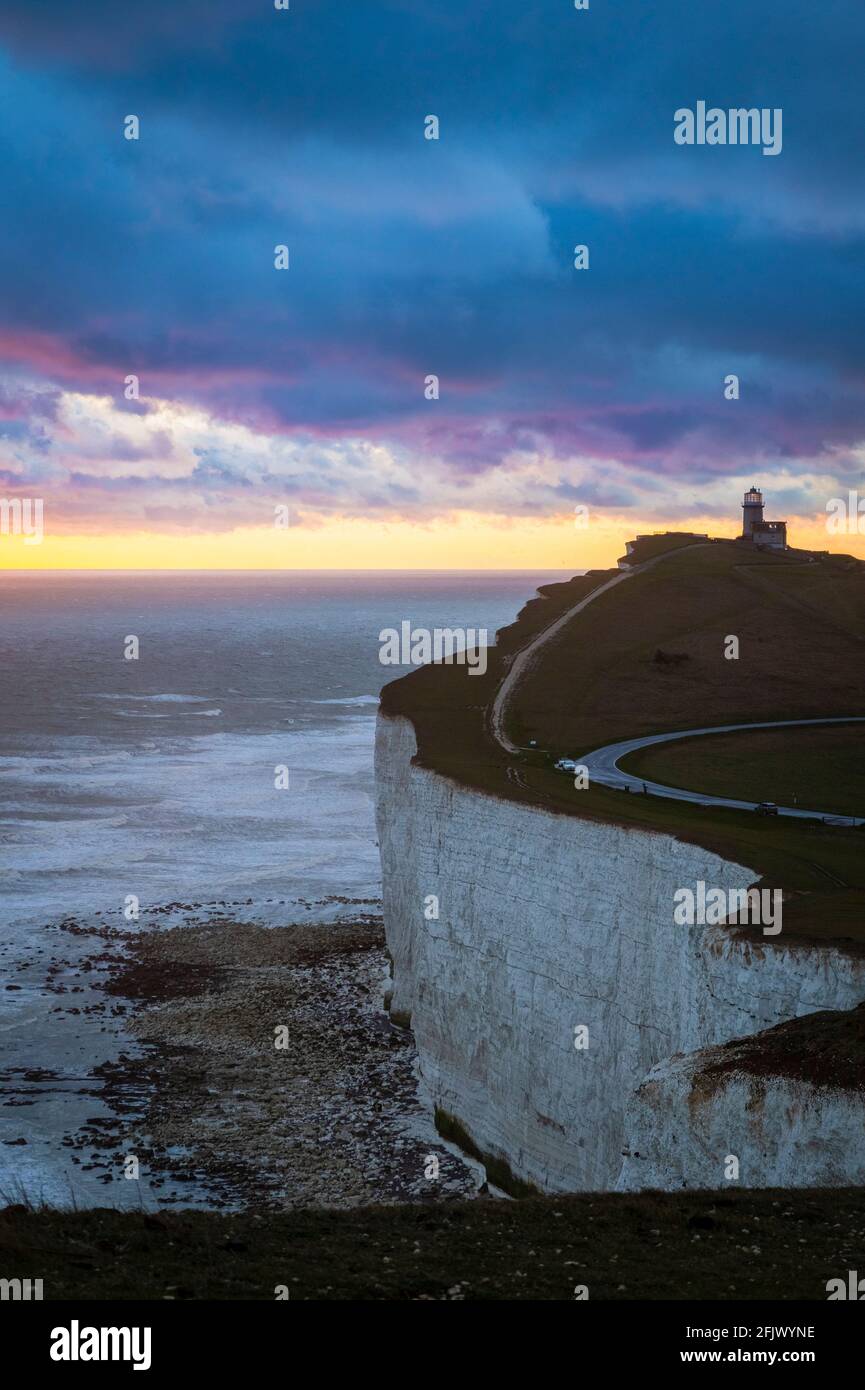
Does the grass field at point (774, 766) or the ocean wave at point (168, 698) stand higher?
the grass field at point (774, 766)

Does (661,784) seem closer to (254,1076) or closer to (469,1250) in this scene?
(254,1076)

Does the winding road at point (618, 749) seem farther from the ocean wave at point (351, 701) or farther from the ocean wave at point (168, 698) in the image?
the ocean wave at point (168, 698)

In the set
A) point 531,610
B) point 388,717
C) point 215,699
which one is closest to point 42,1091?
point 388,717

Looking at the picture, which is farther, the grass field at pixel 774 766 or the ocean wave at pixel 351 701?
the ocean wave at pixel 351 701

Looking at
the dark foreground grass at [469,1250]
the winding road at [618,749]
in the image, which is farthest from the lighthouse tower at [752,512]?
the dark foreground grass at [469,1250]

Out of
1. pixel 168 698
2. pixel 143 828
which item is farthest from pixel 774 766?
pixel 168 698

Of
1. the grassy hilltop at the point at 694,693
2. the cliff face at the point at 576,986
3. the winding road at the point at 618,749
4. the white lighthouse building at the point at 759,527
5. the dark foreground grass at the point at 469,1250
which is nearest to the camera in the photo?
the dark foreground grass at the point at 469,1250
